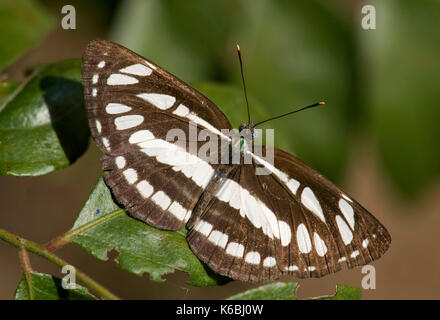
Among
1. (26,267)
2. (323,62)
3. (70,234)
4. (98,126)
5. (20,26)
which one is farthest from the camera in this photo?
(323,62)

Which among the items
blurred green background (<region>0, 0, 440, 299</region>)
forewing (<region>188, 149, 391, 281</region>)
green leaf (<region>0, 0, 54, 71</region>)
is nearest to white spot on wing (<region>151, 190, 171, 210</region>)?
forewing (<region>188, 149, 391, 281</region>)

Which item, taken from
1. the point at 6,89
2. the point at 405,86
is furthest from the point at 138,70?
the point at 405,86

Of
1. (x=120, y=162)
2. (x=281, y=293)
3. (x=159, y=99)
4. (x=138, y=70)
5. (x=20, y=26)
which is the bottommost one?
(x=281, y=293)

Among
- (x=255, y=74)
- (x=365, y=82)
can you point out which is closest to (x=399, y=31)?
(x=365, y=82)

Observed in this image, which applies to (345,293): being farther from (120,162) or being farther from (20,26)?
(20,26)

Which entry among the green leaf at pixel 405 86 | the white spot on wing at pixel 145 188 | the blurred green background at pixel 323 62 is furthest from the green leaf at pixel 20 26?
→ the green leaf at pixel 405 86

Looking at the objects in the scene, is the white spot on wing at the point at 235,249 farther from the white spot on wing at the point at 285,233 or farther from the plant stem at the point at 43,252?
the plant stem at the point at 43,252

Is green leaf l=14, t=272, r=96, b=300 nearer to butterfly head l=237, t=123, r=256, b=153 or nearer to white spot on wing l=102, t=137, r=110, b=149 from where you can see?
white spot on wing l=102, t=137, r=110, b=149
